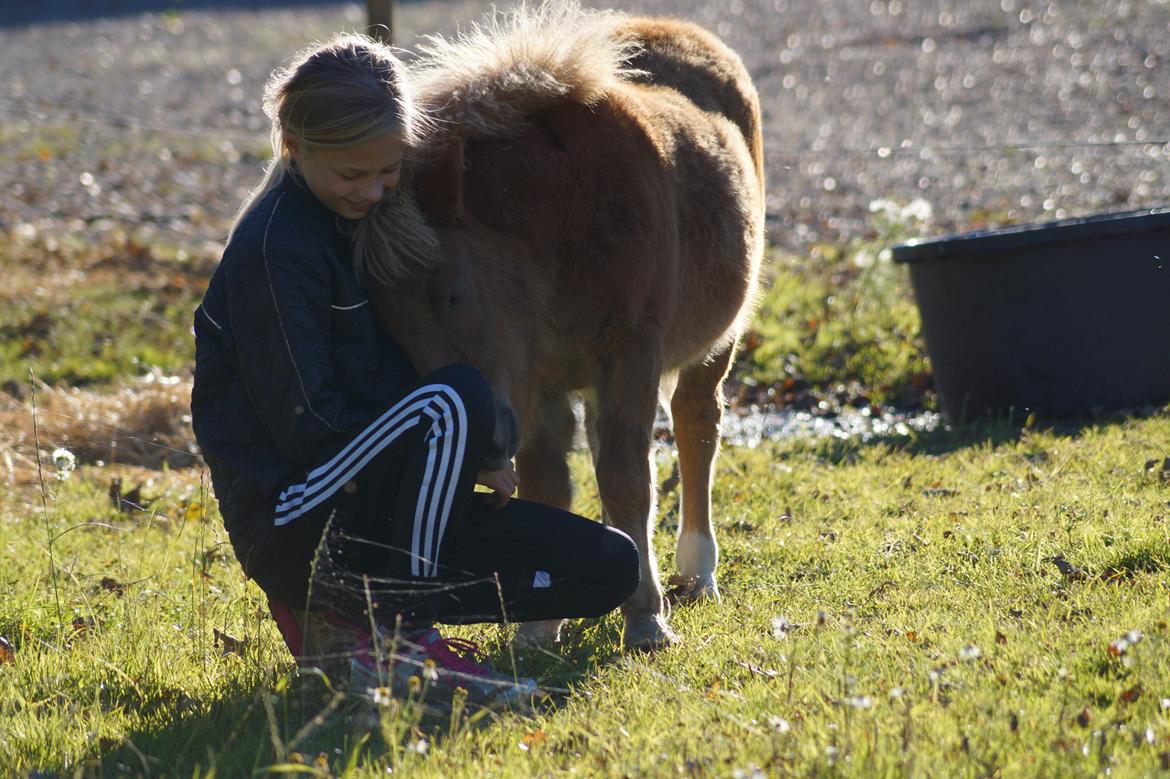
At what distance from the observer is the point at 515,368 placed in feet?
12.6

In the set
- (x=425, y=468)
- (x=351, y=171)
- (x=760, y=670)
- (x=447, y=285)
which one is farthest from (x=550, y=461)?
(x=351, y=171)

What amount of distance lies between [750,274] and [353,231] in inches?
79.8

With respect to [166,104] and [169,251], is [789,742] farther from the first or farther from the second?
[166,104]

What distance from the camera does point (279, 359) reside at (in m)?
3.36

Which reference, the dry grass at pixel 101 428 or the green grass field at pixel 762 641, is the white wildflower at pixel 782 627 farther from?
the dry grass at pixel 101 428

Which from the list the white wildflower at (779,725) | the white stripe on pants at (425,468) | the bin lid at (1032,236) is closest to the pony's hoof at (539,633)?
the white stripe on pants at (425,468)

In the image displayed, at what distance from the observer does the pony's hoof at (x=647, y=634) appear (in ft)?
13.2

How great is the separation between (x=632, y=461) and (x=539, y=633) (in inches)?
25.9

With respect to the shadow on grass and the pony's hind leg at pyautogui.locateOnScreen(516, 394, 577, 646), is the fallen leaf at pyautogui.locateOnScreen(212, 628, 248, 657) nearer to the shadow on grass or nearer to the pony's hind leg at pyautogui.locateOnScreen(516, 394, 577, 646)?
the shadow on grass

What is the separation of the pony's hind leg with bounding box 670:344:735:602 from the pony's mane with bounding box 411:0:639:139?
4.85 feet

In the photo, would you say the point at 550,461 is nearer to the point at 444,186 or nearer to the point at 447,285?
the point at 447,285

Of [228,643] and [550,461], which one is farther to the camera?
[550,461]

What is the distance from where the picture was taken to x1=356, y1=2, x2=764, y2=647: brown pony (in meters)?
3.69

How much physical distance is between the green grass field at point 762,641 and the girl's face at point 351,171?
1.28 meters
